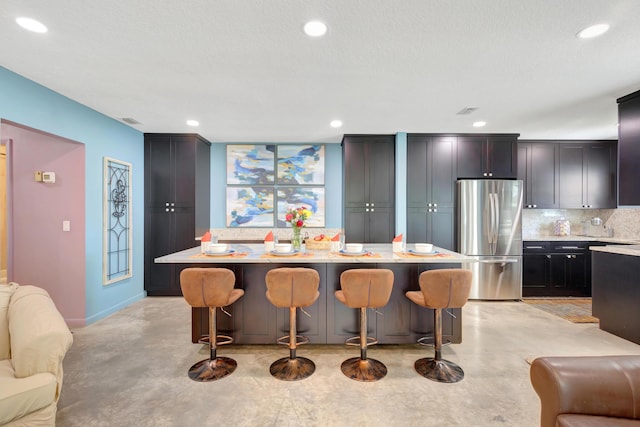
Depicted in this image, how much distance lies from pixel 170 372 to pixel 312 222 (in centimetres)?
325

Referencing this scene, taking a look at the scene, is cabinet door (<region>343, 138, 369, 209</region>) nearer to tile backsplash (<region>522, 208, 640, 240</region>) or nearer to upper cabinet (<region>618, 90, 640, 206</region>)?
upper cabinet (<region>618, 90, 640, 206</region>)

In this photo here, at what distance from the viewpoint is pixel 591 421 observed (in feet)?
→ 3.92

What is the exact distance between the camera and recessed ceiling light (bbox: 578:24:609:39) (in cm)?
193

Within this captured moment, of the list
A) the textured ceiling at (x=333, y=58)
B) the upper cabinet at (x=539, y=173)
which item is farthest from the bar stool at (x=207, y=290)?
the upper cabinet at (x=539, y=173)

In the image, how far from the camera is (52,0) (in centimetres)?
170

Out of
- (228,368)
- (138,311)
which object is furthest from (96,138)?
(228,368)

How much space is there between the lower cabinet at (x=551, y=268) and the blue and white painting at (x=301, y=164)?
12.1ft

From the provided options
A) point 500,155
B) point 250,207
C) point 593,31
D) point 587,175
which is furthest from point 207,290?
point 587,175

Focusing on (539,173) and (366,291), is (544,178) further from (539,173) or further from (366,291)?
(366,291)

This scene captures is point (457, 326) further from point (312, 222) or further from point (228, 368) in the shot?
point (312, 222)

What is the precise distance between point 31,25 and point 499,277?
5.89 m

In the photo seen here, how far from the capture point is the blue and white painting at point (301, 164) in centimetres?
525

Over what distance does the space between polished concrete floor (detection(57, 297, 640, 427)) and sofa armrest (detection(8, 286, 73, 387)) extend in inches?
22.2

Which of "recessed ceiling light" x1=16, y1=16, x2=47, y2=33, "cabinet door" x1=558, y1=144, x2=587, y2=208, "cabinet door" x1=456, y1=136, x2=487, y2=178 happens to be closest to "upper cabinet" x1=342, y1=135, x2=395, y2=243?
"cabinet door" x1=456, y1=136, x2=487, y2=178
